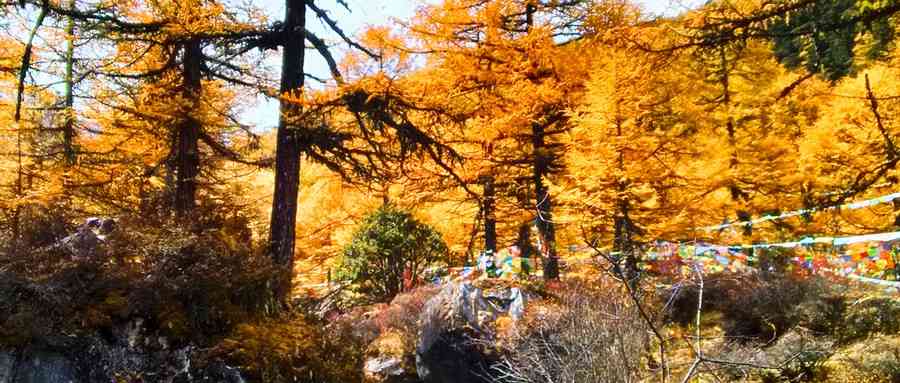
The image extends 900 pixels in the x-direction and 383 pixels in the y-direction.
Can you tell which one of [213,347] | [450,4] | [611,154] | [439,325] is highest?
[450,4]

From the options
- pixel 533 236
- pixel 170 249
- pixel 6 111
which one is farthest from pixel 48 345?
pixel 533 236

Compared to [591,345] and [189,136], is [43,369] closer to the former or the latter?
[591,345]

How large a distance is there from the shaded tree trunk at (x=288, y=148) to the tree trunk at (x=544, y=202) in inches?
193

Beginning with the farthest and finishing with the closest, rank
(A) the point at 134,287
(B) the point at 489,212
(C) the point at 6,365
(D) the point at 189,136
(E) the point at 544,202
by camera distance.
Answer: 1. (B) the point at 489,212
2. (E) the point at 544,202
3. (D) the point at 189,136
4. (A) the point at 134,287
5. (C) the point at 6,365

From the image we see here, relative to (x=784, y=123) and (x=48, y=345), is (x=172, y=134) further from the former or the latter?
(x=784, y=123)

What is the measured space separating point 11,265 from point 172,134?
21.8 ft

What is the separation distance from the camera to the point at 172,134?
10.3 metres

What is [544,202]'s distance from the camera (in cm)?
1134

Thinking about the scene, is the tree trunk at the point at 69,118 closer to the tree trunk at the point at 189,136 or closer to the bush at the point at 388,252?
the tree trunk at the point at 189,136

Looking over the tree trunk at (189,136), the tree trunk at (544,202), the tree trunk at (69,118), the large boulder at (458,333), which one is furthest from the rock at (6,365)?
the tree trunk at (544,202)

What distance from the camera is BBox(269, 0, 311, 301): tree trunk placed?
791cm

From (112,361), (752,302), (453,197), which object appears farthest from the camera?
(453,197)

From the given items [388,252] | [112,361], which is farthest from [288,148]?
[388,252]

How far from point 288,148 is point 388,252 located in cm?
483
